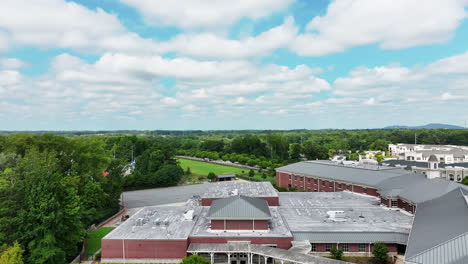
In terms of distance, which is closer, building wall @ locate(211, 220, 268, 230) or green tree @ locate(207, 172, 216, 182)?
building wall @ locate(211, 220, 268, 230)

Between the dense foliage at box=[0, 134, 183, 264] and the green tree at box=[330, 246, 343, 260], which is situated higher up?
the dense foliage at box=[0, 134, 183, 264]

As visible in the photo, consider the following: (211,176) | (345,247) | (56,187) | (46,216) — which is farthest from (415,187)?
(211,176)

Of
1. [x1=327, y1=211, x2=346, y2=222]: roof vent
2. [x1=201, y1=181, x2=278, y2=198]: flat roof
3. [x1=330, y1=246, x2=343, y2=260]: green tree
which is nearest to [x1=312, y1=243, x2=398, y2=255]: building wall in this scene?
[x1=330, y1=246, x2=343, y2=260]: green tree

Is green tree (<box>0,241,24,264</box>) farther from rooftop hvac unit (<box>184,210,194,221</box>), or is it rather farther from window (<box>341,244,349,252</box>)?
window (<box>341,244,349,252</box>)

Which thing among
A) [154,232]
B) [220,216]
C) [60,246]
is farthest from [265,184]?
[60,246]

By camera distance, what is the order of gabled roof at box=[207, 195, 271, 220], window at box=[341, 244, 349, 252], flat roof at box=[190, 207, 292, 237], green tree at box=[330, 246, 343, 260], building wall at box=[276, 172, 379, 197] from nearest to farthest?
green tree at box=[330, 246, 343, 260], flat roof at box=[190, 207, 292, 237], window at box=[341, 244, 349, 252], gabled roof at box=[207, 195, 271, 220], building wall at box=[276, 172, 379, 197]

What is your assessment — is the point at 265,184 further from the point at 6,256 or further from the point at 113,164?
the point at 6,256

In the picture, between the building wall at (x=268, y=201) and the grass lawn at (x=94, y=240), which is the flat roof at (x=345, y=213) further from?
the grass lawn at (x=94, y=240)
